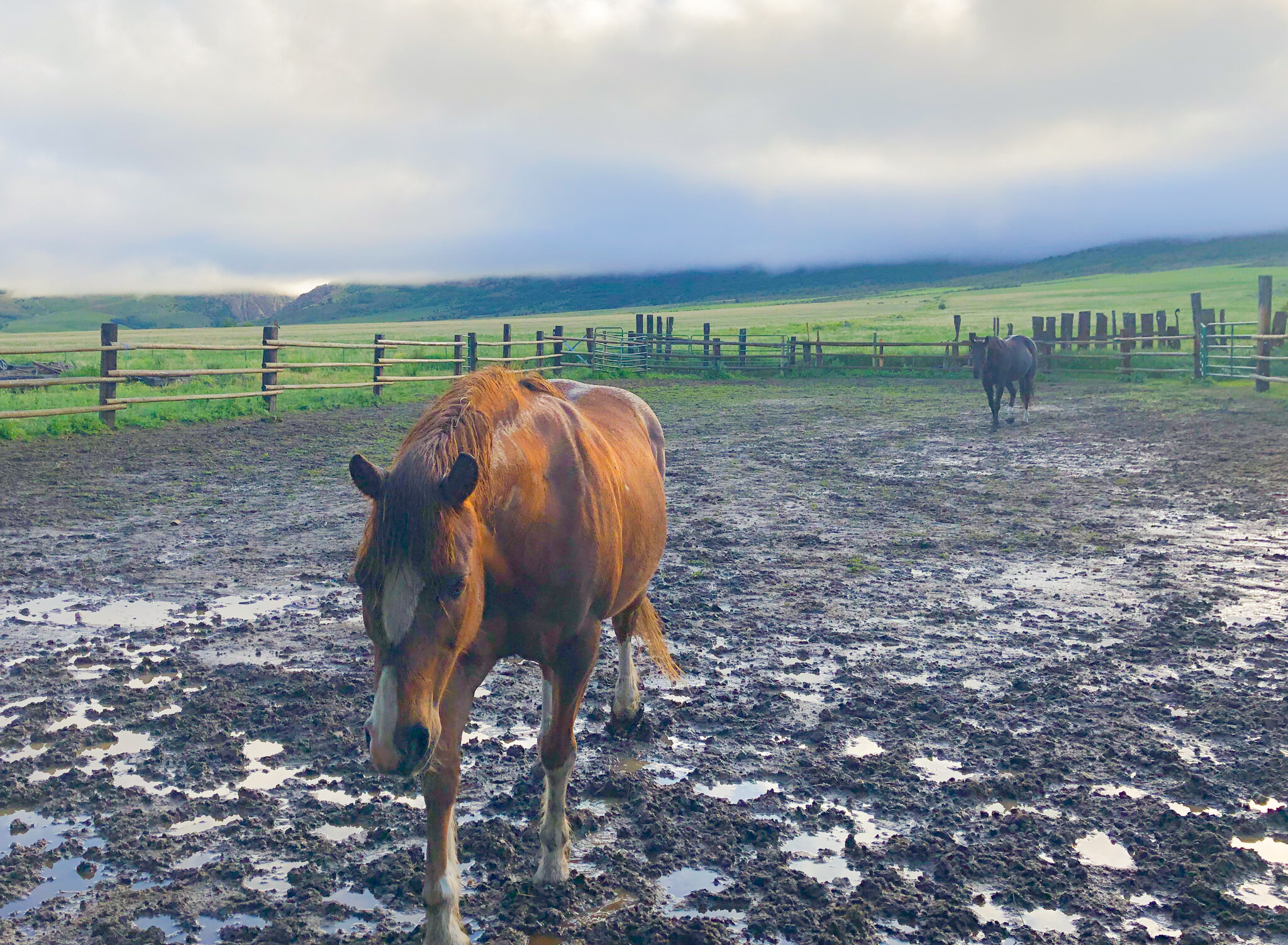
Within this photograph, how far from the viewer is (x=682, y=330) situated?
5853 cm

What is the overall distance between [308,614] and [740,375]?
22.6 meters

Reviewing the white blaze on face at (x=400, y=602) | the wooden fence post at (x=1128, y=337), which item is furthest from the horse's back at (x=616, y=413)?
the wooden fence post at (x=1128, y=337)

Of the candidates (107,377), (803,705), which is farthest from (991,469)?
(107,377)

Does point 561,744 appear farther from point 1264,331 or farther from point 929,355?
point 929,355

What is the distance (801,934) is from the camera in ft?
9.06

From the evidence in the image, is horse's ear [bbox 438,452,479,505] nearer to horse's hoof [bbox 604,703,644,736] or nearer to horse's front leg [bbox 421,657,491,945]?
horse's front leg [bbox 421,657,491,945]

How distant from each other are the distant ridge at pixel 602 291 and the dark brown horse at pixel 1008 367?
322 ft

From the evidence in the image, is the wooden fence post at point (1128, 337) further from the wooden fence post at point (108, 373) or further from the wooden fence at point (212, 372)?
the wooden fence post at point (108, 373)

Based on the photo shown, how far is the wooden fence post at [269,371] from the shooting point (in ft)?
51.8

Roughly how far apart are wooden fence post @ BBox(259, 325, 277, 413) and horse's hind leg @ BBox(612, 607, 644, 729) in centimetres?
1273

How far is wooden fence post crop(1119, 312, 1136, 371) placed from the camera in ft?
77.2

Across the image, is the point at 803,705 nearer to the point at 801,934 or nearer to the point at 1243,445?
the point at 801,934

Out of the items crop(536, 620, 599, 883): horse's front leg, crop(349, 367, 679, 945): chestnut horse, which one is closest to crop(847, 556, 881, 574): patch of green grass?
crop(349, 367, 679, 945): chestnut horse

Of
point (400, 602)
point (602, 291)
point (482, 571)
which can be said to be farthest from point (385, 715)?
point (602, 291)
